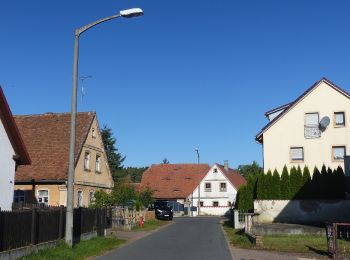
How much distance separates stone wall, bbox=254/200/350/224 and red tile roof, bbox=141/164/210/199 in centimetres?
4344

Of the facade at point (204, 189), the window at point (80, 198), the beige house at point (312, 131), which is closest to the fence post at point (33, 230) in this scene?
the window at point (80, 198)

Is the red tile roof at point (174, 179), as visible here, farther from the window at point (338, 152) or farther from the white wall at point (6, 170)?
the white wall at point (6, 170)

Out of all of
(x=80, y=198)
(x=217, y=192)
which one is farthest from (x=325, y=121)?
(x=217, y=192)

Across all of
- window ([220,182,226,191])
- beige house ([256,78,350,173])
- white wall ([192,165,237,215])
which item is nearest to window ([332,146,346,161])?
beige house ([256,78,350,173])

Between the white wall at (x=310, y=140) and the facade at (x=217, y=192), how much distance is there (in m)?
34.6

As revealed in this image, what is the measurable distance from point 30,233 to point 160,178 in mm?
63561

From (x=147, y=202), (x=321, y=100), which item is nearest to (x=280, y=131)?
(x=321, y=100)

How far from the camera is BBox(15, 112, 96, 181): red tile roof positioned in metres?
35.4

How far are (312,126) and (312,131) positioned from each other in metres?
0.39

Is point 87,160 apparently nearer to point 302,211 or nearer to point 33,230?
point 302,211

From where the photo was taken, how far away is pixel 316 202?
31.0m

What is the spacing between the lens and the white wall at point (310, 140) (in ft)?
130

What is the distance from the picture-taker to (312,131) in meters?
40.1

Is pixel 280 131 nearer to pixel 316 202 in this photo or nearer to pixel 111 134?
pixel 316 202
